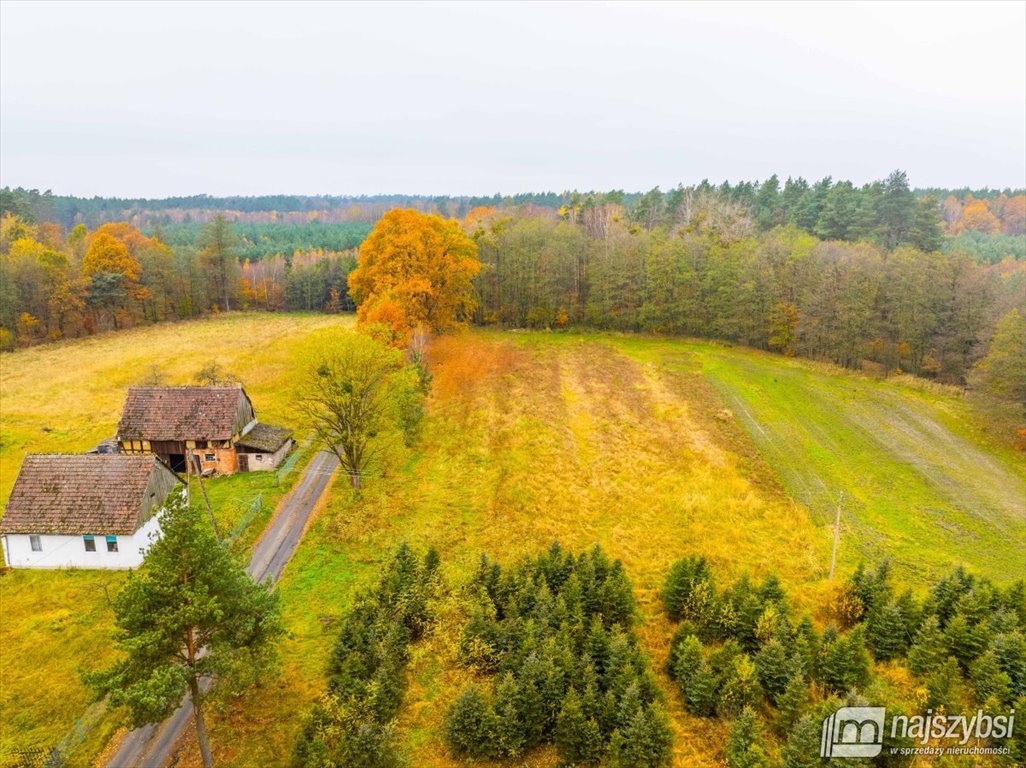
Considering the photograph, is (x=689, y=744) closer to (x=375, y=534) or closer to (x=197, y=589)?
(x=197, y=589)

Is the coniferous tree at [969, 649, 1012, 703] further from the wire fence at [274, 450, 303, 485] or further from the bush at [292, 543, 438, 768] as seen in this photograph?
the wire fence at [274, 450, 303, 485]

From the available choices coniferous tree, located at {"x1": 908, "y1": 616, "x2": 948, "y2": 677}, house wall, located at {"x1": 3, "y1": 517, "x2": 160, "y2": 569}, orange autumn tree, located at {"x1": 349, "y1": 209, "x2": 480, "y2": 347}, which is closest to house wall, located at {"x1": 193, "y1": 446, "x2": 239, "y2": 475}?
house wall, located at {"x1": 3, "y1": 517, "x2": 160, "y2": 569}

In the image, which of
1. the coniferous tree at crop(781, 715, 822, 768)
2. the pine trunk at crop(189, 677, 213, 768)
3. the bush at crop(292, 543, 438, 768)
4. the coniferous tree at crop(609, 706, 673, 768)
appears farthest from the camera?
the coniferous tree at crop(609, 706, 673, 768)

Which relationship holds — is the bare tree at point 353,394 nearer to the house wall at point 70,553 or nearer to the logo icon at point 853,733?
the house wall at point 70,553

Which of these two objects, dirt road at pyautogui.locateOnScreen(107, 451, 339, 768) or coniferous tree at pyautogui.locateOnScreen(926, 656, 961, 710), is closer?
dirt road at pyautogui.locateOnScreen(107, 451, 339, 768)

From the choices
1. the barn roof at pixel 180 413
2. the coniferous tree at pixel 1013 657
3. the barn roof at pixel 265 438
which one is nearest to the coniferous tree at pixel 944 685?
the coniferous tree at pixel 1013 657
